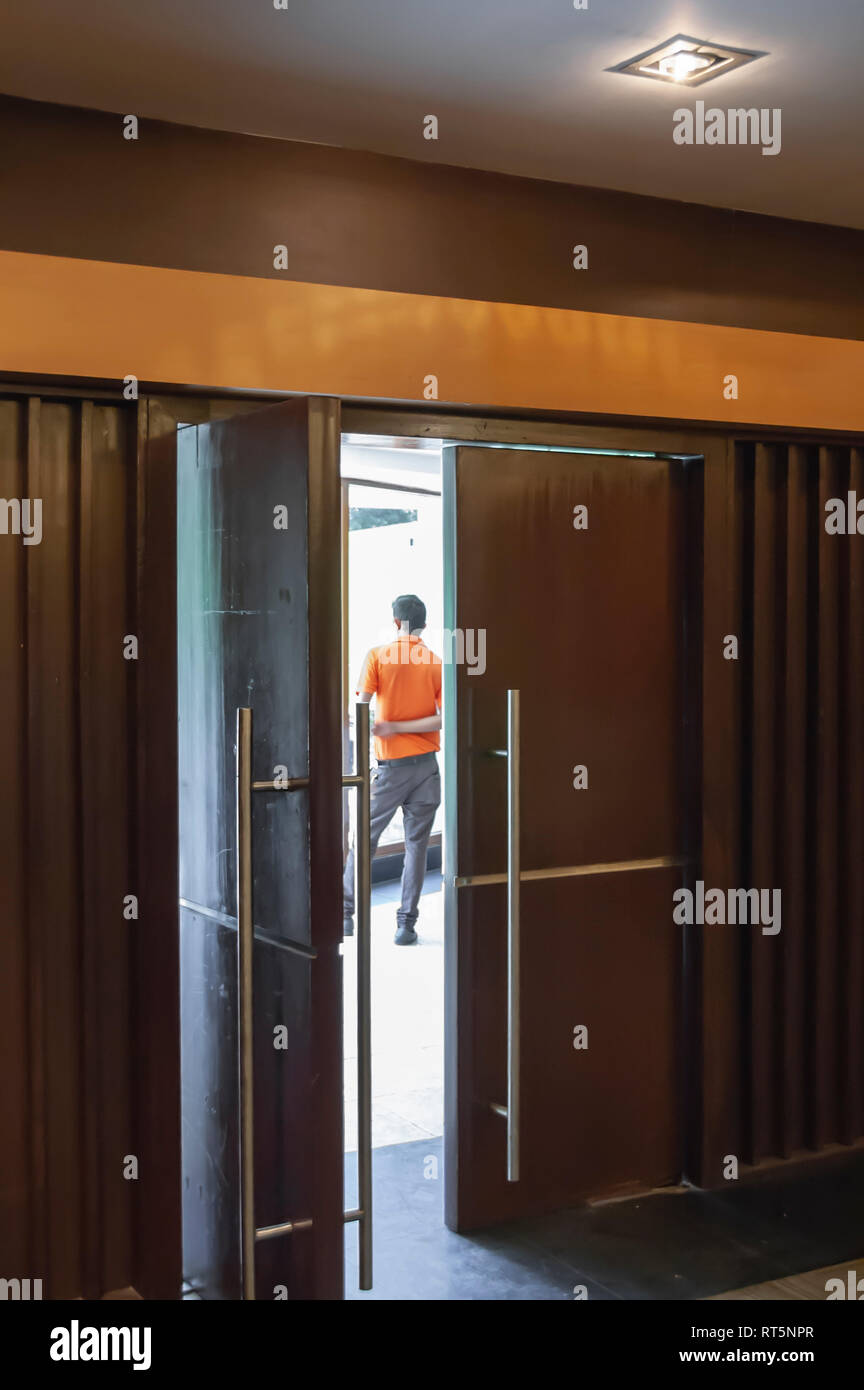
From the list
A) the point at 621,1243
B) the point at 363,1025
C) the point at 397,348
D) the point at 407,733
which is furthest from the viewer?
the point at 407,733

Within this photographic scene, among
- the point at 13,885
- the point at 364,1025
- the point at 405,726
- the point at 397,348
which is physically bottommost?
the point at 364,1025

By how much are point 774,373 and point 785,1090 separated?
1.93 meters

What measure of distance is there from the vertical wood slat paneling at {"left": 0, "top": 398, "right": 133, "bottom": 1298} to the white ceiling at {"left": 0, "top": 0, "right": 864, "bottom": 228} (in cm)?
64

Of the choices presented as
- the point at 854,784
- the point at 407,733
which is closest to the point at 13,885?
A: the point at 854,784

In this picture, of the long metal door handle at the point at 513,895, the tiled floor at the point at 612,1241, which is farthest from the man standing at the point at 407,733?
the long metal door handle at the point at 513,895

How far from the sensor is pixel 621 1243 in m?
3.13

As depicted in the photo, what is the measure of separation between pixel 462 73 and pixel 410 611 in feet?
9.54

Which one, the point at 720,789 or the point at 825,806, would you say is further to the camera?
the point at 825,806

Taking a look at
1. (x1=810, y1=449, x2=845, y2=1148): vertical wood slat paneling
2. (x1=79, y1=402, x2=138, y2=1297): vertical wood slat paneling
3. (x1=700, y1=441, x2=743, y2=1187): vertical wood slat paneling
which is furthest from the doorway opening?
(x1=810, y1=449, x2=845, y2=1148): vertical wood slat paneling

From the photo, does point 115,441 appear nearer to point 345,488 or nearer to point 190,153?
point 190,153

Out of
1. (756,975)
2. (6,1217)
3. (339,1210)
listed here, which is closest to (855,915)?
(756,975)

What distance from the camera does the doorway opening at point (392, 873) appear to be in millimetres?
3842

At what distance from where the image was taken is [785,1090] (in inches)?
139

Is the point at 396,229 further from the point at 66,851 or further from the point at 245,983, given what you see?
the point at 245,983
